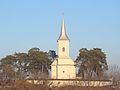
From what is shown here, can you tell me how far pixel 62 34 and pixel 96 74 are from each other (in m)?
8.38

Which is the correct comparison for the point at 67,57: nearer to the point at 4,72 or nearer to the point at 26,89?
the point at 4,72

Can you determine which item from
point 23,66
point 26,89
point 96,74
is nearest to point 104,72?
point 96,74

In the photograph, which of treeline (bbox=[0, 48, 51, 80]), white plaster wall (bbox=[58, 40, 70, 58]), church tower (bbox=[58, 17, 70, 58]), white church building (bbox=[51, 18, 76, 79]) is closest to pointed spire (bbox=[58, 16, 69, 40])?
church tower (bbox=[58, 17, 70, 58])

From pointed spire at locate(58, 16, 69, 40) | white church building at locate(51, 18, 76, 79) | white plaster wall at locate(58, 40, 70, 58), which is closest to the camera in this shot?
white church building at locate(51, 18, 76, 79)

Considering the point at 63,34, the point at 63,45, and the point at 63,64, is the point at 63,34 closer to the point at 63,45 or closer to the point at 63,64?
the point at 63,45

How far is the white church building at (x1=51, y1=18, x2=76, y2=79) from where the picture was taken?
64.1 metres

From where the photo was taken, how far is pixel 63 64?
64.2 m

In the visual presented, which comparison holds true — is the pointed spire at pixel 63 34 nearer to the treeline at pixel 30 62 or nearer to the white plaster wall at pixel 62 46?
the white plaster wall at pixel 62 46

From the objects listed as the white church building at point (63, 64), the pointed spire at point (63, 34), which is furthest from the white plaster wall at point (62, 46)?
the pointed spire at point (63, 34)

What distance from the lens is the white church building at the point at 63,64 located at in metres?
64.1

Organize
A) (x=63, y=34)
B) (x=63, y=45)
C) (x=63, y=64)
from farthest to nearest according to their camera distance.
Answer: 1. (x=63, y=34)
2. (x=63, y=45)
3. (x=63, y=64)

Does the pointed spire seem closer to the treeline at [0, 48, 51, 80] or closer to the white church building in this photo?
the white church building

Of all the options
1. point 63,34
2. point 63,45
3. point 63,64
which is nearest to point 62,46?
point 63,45

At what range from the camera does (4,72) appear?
57594 mm
